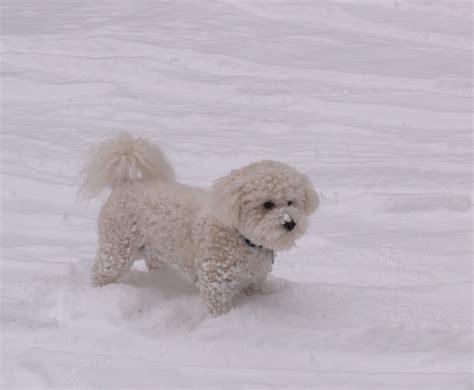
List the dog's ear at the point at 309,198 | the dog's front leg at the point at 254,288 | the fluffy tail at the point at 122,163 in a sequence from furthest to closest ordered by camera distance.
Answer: the fluffy tail at the point at 122,163
the dog's front leg at the point at 254,288
the dog's ear at the point at 309,198

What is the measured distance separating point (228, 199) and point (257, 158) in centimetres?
272

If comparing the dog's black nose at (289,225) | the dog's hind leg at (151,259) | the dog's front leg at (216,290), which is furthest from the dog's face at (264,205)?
the dog's hind leg at (151,259)

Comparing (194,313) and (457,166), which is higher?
(457,166)

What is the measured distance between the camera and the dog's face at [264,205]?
3.20m

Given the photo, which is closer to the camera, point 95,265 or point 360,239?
point 95,265

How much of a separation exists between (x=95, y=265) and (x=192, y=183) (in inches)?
73.5

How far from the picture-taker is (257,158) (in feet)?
19.5

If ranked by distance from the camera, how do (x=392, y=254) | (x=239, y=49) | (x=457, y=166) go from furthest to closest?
(x=239, y=49) < (x=457, y=166) < (x=392, y=254)

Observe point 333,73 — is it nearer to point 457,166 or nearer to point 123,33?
point 457,166

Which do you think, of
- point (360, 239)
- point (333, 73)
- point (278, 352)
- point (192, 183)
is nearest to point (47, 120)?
point (192, 183)

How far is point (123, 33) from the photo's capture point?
9289 mm

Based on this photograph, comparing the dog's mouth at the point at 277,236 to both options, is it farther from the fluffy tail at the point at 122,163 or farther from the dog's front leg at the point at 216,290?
the fluffy tail at the point at 122,163

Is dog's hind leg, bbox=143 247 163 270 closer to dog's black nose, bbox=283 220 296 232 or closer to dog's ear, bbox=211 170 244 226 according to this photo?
dog's ear, bbox=211 170 244 226

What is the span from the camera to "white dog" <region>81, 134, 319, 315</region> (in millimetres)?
3236
